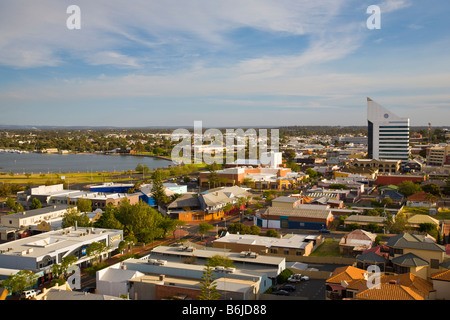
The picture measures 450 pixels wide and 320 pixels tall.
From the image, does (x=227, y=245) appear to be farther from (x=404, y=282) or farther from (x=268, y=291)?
(x=404, y=282)

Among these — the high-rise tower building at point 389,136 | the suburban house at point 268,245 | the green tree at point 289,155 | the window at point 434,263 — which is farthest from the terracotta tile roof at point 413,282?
the green tree at point 289,155

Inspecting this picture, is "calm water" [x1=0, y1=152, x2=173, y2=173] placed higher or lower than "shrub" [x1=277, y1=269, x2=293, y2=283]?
higher

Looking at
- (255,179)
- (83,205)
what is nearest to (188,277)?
(83,205)

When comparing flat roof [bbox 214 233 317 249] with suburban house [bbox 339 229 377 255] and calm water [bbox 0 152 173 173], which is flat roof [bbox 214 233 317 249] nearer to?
suburban house [bbox 339 229 377 255]

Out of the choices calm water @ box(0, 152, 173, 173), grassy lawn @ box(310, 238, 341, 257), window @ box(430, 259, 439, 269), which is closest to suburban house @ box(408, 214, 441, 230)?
grassy lawn @ box(310, 238, 341, 257)

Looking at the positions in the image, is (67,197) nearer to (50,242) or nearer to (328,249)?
(50,242)

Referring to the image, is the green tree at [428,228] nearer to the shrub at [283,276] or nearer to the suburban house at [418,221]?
the suburban house at [418,221]
